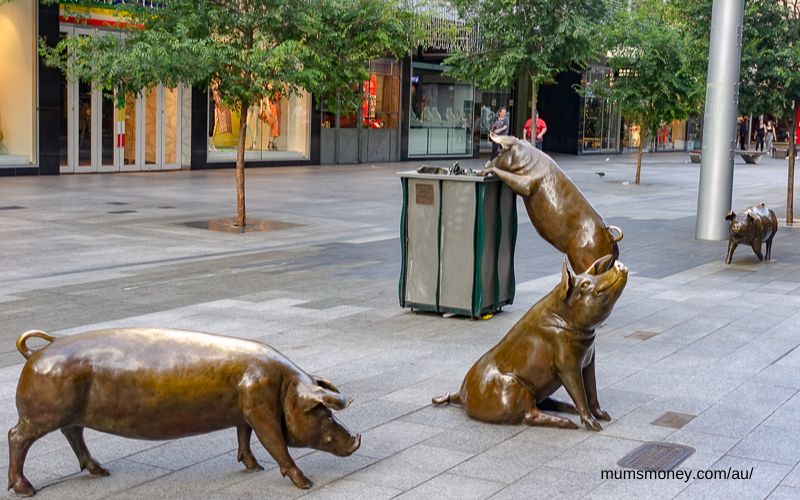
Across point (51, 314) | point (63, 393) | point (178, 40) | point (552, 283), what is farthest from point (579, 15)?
point (63, 393)

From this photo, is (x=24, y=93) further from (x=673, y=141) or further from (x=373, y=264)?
(x=673, y=141)

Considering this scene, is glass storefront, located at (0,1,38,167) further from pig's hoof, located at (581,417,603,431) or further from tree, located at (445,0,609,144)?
pig's hoof, located at (581,417,603,431)

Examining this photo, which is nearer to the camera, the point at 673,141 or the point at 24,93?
the point at 24,93

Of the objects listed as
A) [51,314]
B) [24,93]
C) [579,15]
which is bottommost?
[51,314]

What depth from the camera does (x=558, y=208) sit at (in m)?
9.25

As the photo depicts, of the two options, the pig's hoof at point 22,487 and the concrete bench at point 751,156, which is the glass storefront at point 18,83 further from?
the concrete bench at point 751,156

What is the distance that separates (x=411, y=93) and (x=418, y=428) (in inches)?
1254

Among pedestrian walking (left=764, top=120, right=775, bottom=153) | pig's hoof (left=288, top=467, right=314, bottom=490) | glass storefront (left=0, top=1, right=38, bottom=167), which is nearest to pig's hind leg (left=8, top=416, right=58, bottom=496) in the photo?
pig's hoof (left=288, top=467, right=314, bottom=490)

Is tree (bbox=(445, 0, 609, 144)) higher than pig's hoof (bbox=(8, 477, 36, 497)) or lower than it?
higher

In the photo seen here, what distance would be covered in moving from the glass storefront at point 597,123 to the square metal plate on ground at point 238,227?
30558 mm

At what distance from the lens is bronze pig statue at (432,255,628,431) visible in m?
6.21

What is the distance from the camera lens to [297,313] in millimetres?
10188

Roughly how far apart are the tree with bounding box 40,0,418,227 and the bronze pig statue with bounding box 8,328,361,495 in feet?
35.0

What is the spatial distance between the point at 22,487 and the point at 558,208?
17.5ft
